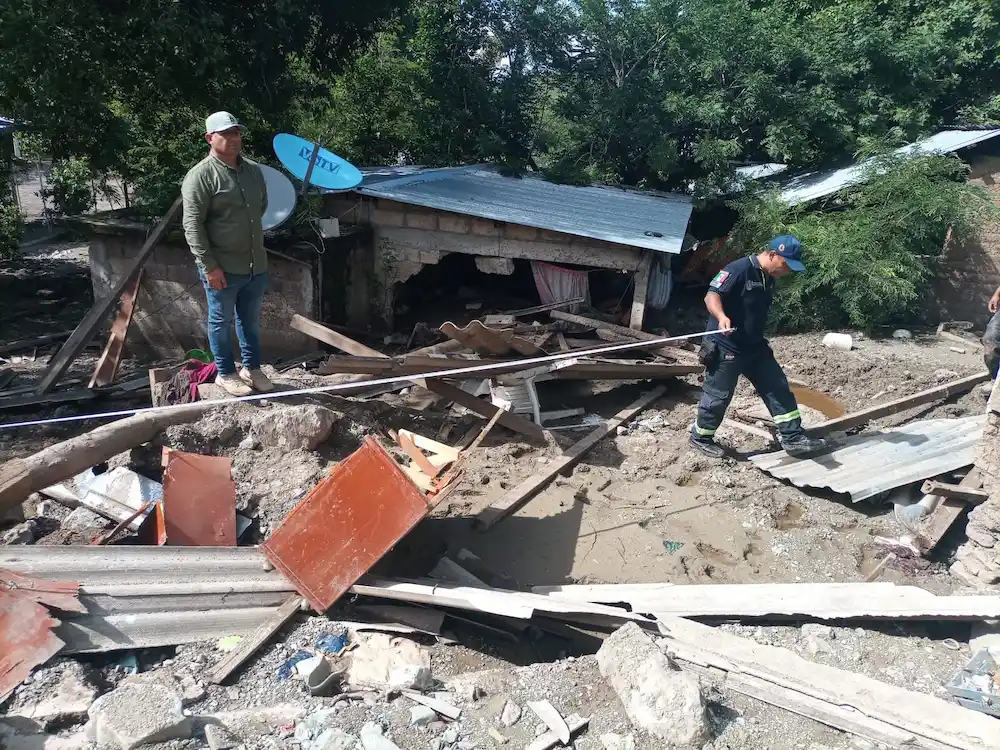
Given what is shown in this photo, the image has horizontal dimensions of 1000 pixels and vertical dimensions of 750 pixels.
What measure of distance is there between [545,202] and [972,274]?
20.2ft

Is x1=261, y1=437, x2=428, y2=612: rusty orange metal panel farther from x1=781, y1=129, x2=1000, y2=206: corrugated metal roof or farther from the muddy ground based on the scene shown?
x1=781, y1=129, x2=1000, y2=206: corrugated metal roof

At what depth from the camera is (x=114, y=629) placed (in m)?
3.57

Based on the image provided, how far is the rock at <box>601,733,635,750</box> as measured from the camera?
298 cm

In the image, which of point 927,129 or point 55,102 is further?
point 927,129

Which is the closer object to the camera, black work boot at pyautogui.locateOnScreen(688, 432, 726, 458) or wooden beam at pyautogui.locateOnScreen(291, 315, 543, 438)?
wooden beam at pyautogui.locateOnScreen(291, 315, 543, 438)

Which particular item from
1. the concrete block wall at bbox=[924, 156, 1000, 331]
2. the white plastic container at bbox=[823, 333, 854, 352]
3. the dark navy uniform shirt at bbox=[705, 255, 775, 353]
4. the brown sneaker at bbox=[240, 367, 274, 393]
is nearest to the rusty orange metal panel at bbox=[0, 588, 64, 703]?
the brown sneaker at bbox=[240, 367, 274, 393]

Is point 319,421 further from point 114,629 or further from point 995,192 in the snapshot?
Result: point 995,192

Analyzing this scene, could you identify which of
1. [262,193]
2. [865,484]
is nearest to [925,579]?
[865,484]

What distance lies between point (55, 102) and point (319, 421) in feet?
21.5

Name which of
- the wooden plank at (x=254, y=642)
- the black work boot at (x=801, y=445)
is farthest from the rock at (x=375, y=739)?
the black work boot at (x=801, y=445)

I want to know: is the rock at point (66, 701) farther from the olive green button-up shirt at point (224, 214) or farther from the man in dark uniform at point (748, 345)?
the man in dark uniform at point (748, 345)

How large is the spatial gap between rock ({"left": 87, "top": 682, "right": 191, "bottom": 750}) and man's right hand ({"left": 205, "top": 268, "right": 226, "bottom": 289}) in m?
2.87

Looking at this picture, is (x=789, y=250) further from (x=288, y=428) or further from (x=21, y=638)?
(x=21, y=638)

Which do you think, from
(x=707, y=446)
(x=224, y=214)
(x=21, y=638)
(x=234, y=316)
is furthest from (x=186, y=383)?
(x=707, y=446)
